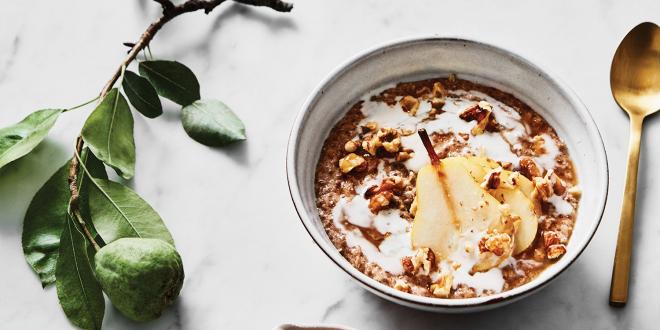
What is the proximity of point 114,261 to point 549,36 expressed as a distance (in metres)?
0.95

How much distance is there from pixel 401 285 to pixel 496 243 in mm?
165

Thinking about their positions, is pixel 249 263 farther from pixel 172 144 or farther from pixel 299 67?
pixel 299 67

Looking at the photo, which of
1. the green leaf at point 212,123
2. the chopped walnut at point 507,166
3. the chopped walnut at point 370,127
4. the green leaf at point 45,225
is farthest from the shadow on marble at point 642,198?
the green leaf at point 45,225

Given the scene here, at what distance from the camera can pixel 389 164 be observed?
4.94 ft

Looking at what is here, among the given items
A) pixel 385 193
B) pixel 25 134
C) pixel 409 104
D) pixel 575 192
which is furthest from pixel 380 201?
pixel 25 134

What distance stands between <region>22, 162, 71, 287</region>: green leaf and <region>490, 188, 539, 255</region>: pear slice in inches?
30.1

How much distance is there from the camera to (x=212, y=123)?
163cm

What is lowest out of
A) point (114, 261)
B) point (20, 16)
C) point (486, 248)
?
point (114, 261)

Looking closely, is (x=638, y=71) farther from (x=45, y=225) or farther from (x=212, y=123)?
(x=45, y=225)

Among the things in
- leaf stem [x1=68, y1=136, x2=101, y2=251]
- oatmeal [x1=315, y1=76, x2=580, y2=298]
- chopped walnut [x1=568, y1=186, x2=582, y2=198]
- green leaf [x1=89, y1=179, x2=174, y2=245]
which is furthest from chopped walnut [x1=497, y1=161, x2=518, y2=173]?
leaf stem [x1=68, y1=136, x2=101, y2=251]

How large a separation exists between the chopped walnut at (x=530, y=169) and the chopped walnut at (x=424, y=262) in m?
0.22

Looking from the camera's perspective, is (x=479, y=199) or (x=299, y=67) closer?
(x=479, y=199)

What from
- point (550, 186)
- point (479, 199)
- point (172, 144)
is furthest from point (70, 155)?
point (550, 186)

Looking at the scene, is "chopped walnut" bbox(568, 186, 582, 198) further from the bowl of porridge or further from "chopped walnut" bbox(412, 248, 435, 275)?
"chopped walnut" bbox(412, 248, 435, 275)
